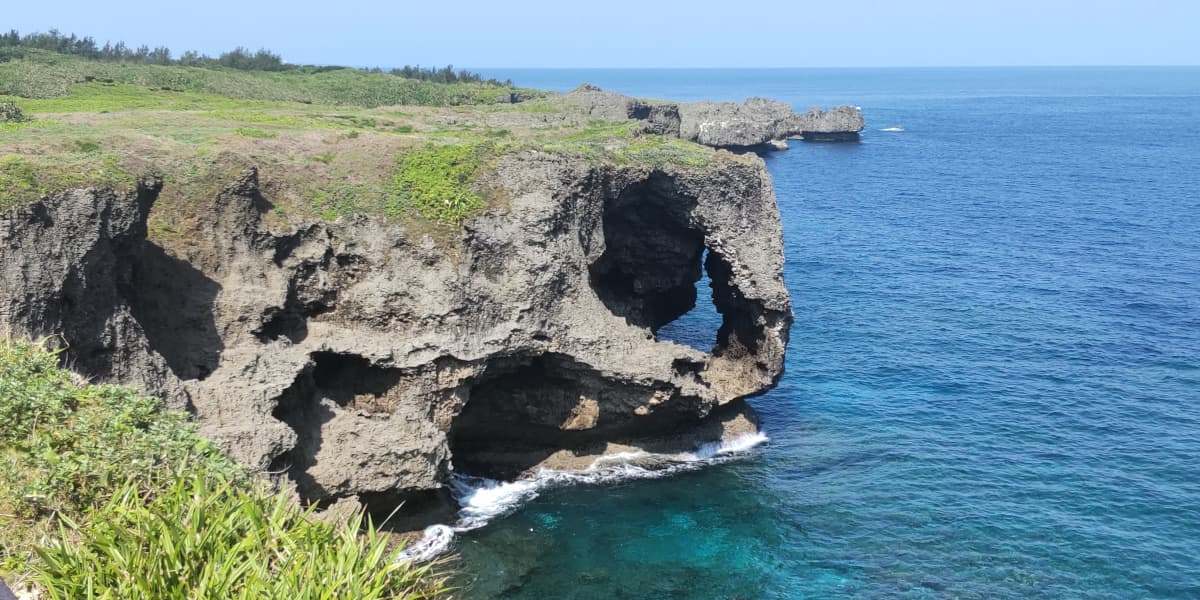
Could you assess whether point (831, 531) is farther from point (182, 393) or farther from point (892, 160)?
point (892, 160)

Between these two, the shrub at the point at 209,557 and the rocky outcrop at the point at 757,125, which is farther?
the rocky outcrop at the point at 757,125

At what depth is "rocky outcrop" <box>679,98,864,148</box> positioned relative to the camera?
149625 millimetres

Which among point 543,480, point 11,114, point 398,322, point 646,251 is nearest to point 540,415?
point 543,480

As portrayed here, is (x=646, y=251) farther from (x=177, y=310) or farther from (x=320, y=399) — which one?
(x=177, y=310)

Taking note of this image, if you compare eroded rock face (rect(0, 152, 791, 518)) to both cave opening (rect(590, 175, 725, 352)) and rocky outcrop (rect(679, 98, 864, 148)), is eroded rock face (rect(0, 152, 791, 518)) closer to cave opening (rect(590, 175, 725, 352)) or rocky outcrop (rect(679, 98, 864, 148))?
cave opening (rect(590, 175, 725, 352))

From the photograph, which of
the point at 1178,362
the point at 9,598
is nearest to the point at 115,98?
the point at 9,598

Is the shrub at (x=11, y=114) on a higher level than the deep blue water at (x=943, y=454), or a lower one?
higher

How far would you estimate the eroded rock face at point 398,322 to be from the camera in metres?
29.3

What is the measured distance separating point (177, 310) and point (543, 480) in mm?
15995

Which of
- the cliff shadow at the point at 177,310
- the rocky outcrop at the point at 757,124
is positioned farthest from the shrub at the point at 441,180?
the rocky outcrop at the point at 757,124

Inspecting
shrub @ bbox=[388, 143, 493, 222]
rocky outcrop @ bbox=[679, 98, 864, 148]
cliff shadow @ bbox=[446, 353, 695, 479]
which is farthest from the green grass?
rocky outcrop @ bbox=[679, 98, 864, 148]

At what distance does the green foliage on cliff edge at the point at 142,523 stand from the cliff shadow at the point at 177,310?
39.8 feet

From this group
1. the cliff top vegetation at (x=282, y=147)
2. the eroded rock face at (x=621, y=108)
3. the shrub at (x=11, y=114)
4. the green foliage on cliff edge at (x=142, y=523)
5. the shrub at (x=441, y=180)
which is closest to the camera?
the green foliage on cliff edge at (x=142, y=523)

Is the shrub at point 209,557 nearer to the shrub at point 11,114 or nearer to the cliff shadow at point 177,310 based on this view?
the cliff shadow at point 177,310
